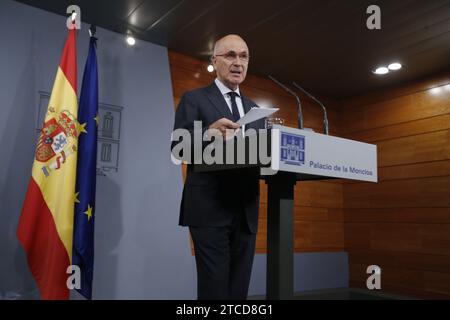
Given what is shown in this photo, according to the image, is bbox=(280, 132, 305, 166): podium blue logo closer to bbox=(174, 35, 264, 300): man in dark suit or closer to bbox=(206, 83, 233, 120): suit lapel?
bbox=(174, 35, 264, 300): man in dark suit

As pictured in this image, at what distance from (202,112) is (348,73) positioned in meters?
3.03

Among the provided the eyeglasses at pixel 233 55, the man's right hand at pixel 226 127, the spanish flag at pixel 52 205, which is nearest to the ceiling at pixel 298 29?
the spanish flag at pixel 52 205

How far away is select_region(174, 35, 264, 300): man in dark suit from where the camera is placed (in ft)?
5.05

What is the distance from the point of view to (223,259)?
155cm

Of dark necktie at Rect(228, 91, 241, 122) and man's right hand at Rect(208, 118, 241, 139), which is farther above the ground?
dark necktie at Rect(228, 91, 241, 122)

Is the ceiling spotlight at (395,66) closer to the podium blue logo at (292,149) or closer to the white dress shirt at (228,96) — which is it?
the white dress shirt at (228,96)

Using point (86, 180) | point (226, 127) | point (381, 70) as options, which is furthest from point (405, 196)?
point (226, 127)

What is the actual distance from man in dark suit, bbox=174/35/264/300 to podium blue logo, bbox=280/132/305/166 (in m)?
0.28

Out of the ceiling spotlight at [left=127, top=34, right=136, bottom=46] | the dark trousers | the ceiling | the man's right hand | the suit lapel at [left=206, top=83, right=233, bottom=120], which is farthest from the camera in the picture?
the ceiling spotlight at [left=127, top=34, right=136, bottom=46]

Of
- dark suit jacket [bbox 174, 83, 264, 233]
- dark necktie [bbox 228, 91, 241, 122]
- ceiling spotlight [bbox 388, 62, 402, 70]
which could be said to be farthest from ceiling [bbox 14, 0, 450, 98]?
dark suit jacket [bbox 174, 83, 264, 233]

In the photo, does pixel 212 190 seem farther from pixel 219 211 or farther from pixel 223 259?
pixel 223 259

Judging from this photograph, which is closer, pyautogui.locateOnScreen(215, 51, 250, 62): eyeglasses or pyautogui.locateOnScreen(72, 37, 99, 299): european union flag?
pyautogui.locateOnScreen(215, 51, 250, 62): eyeglasses

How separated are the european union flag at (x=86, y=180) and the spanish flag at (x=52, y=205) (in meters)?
0.07

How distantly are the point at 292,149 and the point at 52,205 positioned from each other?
2.07 meters
